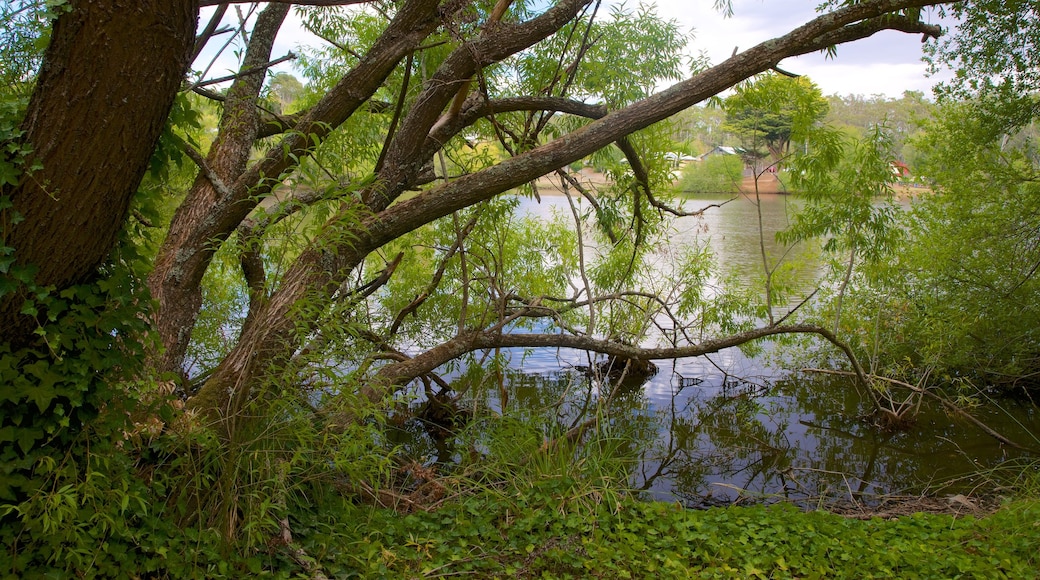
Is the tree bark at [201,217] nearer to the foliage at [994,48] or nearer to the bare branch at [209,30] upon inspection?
the bare branch at [209,30]

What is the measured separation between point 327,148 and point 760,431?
4673mm

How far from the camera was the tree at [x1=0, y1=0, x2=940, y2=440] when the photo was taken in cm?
207

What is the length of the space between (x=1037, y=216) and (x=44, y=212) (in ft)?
24.2

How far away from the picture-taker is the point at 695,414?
276 inches

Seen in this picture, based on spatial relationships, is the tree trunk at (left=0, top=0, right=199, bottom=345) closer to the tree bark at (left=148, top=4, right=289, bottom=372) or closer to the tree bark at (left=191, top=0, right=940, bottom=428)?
the tree bark at (left=191, top=0, right=940, bottom=428)

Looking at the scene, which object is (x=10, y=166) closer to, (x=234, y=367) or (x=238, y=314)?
(x=234, y=367)

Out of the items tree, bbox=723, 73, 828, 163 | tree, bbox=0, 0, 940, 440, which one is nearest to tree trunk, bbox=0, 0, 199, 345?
tree, bbox=0, 0, 940, 440

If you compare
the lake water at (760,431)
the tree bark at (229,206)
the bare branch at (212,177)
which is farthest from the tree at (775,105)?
the bare branch at (212,177)

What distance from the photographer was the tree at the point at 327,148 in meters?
2.07

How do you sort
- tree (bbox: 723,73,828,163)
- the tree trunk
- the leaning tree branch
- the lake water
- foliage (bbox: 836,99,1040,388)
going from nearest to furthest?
the tree trunk, the leaning tree branch, tree (bbox: 723,73,828,163), the lake water, foliage (bbox: 836,99,1040,388)

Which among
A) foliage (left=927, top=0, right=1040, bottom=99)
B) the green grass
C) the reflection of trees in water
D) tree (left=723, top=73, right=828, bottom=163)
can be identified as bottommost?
the green grass

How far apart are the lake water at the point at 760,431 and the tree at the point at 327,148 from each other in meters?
1.18

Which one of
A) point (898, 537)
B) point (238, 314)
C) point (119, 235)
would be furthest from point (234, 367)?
point (238, 314)

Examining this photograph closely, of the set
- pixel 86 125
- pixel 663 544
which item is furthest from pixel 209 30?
pixel 663 544
